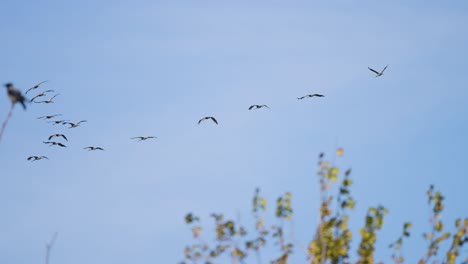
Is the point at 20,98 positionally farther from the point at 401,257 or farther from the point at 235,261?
the point at 401,257

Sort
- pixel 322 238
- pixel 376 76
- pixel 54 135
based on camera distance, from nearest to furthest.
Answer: pixel 322 238
pixel 376 76
pixel 54 135

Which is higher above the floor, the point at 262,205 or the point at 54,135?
the point at 54,135

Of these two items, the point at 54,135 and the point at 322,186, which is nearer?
the point at 322,186

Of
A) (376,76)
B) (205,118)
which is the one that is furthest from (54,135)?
(376,76)

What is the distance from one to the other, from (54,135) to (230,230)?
2273cm

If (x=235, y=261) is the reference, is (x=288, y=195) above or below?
above

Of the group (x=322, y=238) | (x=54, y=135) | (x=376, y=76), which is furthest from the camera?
(x=54, y=135)

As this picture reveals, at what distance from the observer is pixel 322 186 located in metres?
17.8

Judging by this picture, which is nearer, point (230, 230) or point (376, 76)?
point (230, 230)

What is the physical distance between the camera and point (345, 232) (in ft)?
57.4

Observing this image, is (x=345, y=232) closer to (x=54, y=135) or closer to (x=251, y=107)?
(x=251, y=107)

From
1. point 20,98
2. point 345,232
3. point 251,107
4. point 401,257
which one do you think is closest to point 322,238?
point 345,232

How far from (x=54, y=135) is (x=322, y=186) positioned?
23.9 m

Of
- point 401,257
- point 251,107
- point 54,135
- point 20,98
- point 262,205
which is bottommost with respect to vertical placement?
point 401,257
